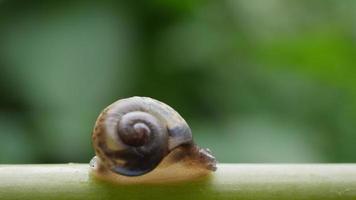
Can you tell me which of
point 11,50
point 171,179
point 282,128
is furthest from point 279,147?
point 171,179

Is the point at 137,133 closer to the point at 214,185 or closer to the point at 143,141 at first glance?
the point at 143,141

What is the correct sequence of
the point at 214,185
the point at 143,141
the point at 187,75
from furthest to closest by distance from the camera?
the point at 187,75 → the point at 143,141 → the point at 214,185

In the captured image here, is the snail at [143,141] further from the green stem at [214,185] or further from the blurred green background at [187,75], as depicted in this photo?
the blurred green background at [187,75]

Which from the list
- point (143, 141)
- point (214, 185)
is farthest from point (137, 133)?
point (214, 185)

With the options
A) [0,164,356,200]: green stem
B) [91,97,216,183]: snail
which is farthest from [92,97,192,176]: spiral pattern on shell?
[0,164,356,200]: green stem

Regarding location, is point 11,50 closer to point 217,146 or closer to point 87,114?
point 87,114

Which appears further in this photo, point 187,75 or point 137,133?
point 187,75

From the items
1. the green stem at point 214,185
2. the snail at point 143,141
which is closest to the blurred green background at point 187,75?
the snail at point 143,141
